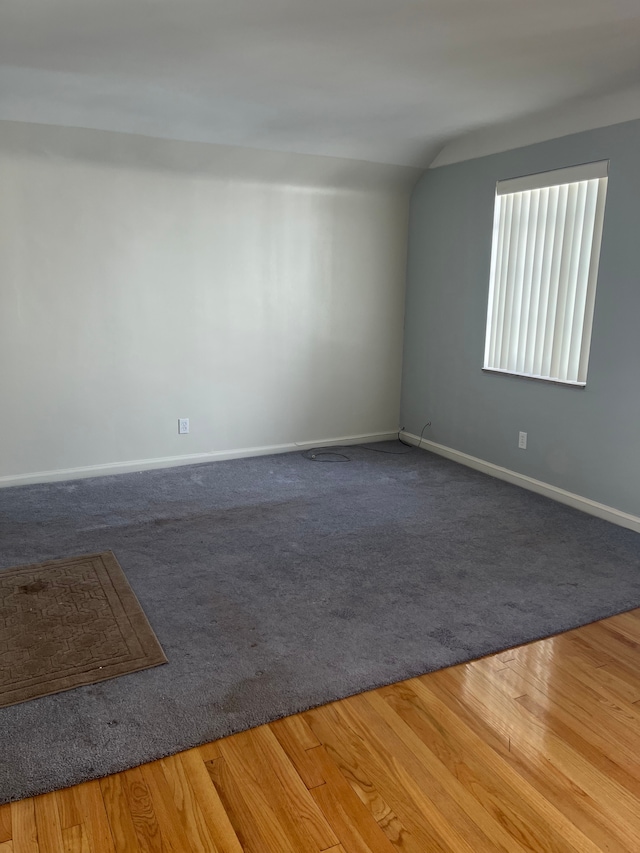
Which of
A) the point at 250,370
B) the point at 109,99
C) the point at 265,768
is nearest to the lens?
the point at 265,768

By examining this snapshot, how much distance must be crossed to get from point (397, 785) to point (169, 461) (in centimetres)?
337

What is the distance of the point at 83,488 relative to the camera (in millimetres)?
4324

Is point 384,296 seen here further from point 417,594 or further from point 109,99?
point 417,594

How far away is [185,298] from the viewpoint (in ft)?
15.3

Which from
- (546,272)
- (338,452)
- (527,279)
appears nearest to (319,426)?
(338,452)

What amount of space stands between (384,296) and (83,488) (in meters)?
2.84

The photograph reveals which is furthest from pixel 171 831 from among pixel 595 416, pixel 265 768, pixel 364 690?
pixel 595 416

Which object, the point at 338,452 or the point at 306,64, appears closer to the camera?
the point at 306,64

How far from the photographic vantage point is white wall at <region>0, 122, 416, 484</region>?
4.18m

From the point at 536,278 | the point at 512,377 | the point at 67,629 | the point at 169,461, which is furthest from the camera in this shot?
the point at 169,461

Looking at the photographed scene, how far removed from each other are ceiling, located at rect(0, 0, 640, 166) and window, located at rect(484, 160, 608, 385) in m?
0.48

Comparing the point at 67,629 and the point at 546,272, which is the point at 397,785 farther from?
the point at 546,272

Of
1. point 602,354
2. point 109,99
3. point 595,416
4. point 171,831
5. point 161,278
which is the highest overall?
point 109,99

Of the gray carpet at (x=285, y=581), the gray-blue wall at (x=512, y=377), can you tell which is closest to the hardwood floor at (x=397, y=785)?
the gray carpet at (x=285, y=581)
